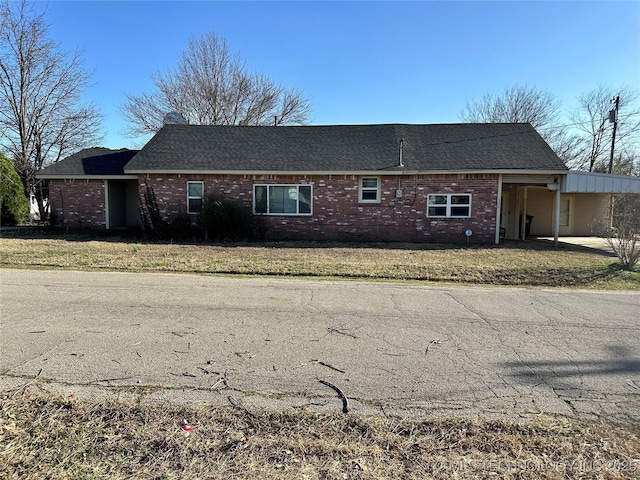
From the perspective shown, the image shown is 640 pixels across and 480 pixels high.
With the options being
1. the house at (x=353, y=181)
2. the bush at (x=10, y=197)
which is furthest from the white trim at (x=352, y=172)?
the bush at (x=10, y=197)

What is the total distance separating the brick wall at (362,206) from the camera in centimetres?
1542

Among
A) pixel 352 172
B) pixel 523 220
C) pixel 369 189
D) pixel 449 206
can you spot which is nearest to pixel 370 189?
pixel 369 189

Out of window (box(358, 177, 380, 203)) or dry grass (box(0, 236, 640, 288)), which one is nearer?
dry grass (box(0, 236, 640, 288))

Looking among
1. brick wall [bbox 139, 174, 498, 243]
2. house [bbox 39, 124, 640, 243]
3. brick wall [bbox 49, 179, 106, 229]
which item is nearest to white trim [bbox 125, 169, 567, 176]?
house [bbox 39, 124, 640, 243]

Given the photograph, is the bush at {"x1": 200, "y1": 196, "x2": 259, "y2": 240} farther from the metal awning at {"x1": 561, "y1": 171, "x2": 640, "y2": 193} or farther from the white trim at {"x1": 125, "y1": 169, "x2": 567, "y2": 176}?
the metal awning at {"x1": 561, "y1": 171, "x2": 640, "y2": 193}

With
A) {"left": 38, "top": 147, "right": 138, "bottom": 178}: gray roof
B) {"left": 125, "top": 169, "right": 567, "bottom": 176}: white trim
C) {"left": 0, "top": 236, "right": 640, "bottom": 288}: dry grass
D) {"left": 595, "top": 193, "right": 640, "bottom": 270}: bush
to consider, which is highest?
{"left": 38, "top": 147, "right": 138, "bottom": 178}: gray roof

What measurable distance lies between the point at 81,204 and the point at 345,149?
12271mm

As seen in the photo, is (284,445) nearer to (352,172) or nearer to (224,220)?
(224,220)

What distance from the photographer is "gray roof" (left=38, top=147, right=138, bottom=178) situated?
17750mm

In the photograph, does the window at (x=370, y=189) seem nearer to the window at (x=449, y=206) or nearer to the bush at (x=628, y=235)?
the window at (x=449, y=206)

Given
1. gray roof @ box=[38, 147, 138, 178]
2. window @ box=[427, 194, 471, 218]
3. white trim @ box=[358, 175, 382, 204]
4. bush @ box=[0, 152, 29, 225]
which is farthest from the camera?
bush @ box=[0, 152, 29, 225]

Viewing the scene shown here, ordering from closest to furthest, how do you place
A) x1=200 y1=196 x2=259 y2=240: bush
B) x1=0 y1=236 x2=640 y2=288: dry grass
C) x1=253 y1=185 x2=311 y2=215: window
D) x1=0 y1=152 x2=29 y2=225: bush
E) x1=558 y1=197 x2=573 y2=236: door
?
x1=0 y1=236 x2=640 y2=288: dry grass → x1=200 y1=196 x2=259 y2=240: bush → x1=253 y1=185 x2=311 y2=215: window → x1=558 y1=197 x2=573 y2=236: door → x1=0 y1=152 x2=29 y2=225: bush

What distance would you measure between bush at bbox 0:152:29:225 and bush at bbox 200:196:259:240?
1426cm

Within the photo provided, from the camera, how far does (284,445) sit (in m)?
2.69
